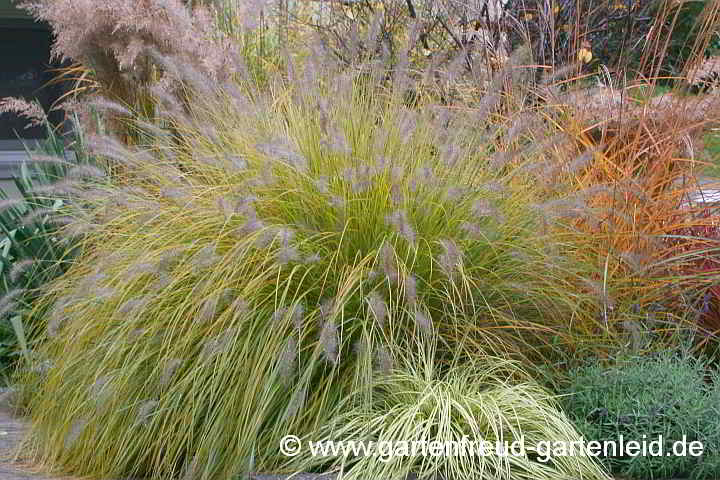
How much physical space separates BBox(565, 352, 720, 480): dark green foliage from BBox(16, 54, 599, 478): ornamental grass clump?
→ 0.33 m

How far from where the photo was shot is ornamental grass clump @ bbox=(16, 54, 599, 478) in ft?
10.1

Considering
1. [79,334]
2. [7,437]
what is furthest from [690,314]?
[7,437]

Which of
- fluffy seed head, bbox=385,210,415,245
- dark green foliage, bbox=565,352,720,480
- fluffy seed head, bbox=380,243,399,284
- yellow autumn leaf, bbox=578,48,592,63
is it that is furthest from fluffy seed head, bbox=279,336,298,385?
yellow autumn leaf, bbox=578,48,592,63

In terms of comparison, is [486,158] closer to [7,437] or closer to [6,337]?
[7,437]

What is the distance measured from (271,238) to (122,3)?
2641mm

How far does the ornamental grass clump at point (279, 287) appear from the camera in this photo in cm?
308

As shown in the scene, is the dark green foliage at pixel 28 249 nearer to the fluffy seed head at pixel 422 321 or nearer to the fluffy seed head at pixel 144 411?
the fluffy seed head at pixel 144 411

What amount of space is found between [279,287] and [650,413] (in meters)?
1.44

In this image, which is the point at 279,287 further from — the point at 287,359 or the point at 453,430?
the point at 453,430

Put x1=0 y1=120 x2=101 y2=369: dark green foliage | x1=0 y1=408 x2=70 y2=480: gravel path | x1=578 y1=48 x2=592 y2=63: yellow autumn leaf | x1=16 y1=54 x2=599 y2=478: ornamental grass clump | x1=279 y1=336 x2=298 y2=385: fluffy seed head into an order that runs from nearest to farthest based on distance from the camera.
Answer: x1=279 y1=336 x2=298 y2=385: fluffy seed head < x1=16 y1=54 x2=599 y2=478: ornamental grass clump < x1=0 y1=408 x2=70 y2=480: gravel path < x1=0 y1=120 x2=101 y2=369: dark green foliage < x1=578 y1=48 x2=592 y2=63: yellow autumn leaf

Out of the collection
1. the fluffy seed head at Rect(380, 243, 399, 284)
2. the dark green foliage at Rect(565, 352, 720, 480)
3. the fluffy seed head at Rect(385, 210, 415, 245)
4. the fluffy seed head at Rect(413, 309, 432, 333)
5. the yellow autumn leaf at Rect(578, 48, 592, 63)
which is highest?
the fluffy seed head at Rect(385, 210, 415, 245)

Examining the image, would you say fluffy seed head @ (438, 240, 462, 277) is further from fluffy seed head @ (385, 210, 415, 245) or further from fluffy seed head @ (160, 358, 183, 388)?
fluffy seed head @ (160, 358, 183, 388)

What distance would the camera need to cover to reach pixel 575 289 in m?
3.70

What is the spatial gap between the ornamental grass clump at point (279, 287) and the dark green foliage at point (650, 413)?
0.33 m
